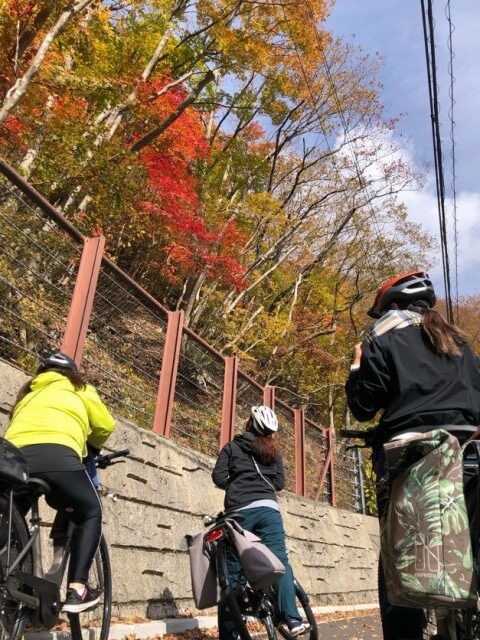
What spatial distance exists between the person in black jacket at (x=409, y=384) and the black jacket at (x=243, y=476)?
2.23 metres

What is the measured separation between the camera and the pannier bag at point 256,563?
365 cm

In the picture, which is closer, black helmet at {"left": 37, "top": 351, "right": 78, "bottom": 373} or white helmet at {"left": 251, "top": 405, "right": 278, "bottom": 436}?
black helmet at {"left": 37, "top": 351, "right": 78, "bottom": 373}

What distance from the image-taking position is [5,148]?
10.6 metres

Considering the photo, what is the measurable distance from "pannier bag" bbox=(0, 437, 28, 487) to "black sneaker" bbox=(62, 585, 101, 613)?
791 millimetres

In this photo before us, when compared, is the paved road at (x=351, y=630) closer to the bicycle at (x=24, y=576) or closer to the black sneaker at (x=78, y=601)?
the black sneaker at (x=78, y=601)

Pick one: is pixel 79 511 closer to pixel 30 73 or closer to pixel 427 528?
pixel 427 528

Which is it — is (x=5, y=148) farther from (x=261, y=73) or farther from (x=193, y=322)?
(x=261, y=73)

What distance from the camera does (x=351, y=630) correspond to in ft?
19.8

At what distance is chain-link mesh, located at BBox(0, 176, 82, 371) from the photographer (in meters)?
4.73

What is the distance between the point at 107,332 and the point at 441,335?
4.24 m

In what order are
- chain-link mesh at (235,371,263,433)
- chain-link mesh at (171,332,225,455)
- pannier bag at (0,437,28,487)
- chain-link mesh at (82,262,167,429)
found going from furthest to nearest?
chain-link mesh at (235,371,263,433) < chain-link mesh at (171,332,225,455) < chain-link mesh at (82,262,167,429) < pannier bag at (0,437,28,487)

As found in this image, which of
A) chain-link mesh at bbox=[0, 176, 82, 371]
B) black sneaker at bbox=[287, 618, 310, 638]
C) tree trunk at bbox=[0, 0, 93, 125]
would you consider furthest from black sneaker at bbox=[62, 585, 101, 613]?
tree trunk at bbox=[0, 0, 93, 125]

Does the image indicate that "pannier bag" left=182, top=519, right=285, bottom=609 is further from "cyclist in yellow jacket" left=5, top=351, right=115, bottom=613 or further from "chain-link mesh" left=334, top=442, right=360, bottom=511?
"chain-link mesh" left=334, top=442, right=360, bottom=511

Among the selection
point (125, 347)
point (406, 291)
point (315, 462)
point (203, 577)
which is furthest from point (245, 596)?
point (315, 462)
